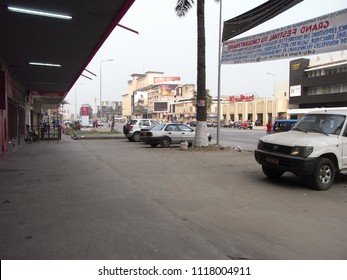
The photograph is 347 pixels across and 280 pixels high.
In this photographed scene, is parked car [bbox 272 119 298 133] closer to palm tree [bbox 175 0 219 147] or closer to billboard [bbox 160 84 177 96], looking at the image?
palm tree [bbox 175 0 219 147]

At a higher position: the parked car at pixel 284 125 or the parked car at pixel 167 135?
the parked car at pixel 284 125

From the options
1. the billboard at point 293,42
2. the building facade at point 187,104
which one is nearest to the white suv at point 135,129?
the billboard at point 293,42

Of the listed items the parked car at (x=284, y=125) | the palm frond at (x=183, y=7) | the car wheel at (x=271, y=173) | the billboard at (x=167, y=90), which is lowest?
the car wheel at (x=271, y=173)

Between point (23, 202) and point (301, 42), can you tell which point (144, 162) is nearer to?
point (23, 202)

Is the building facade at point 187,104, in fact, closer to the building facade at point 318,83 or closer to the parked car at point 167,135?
the building facade at point 318,83

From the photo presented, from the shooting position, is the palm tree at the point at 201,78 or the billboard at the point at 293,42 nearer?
the billboard at the point at 293,42

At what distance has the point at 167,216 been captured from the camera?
236 inches

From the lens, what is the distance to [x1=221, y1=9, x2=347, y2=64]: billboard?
13266 mm

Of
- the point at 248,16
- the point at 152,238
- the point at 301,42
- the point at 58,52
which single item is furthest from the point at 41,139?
the point at 152,238

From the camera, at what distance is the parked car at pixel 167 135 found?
65.7 feet

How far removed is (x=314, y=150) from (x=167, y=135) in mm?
12610

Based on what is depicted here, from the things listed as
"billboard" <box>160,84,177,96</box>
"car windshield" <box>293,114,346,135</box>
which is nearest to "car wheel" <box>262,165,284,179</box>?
"car windshield" <box>293,114,346,135</box>

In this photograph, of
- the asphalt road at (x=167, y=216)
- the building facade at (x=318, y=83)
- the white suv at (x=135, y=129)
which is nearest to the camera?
the asphalt road at (x=167, y=216)

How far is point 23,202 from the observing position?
693 cm
